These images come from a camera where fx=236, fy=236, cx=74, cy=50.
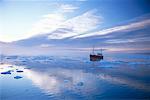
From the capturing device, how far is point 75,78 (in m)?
3.90

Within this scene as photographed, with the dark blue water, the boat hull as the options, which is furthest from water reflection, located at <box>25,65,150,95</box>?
the boat hull

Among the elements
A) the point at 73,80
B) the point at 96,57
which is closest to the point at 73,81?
the point at 73,80

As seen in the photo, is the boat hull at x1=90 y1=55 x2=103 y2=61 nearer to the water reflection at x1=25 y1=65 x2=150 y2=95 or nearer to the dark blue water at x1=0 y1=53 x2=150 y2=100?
the dark blue water at x1=0 y1=53 x2=150 y2=100

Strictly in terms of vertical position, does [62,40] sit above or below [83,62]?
above

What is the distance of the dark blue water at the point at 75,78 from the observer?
366cm

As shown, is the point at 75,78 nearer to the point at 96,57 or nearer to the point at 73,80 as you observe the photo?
the point at 73,80

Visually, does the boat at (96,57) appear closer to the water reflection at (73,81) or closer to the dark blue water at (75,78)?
the dark blue water at (75,78)

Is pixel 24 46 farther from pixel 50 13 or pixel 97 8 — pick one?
pixel 97 8

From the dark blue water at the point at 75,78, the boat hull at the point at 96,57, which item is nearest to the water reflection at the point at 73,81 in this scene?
the dark blue water at the point at 75,78

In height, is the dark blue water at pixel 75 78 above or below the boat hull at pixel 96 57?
below

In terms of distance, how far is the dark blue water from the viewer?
144 inches

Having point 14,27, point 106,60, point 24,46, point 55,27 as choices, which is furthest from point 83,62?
point 14,27

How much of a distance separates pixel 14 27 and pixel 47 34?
55 centimetres

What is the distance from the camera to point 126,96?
142 inches
